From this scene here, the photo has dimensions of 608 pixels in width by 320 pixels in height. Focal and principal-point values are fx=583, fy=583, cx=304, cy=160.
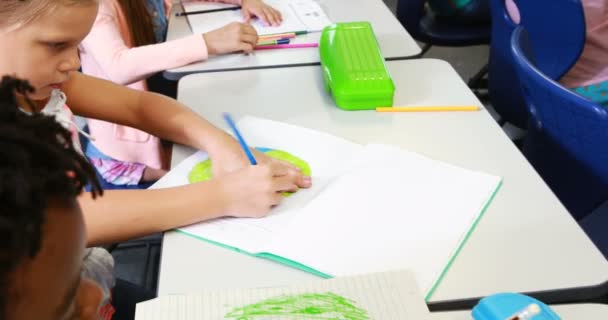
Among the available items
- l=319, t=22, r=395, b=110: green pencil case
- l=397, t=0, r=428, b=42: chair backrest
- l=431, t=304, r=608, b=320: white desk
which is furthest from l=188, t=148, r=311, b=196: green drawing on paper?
l=397, t=0, r=428, b=42: chair backrest

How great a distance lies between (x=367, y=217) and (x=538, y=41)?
88cm

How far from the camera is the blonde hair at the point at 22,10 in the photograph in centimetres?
75

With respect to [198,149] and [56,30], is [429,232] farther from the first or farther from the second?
[56,30]

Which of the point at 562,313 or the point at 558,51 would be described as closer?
the point at 562,313

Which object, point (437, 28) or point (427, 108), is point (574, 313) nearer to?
point (427, 108)

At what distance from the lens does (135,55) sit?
3.99ft

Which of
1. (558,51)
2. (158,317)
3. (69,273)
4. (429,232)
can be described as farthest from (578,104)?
(69,273)

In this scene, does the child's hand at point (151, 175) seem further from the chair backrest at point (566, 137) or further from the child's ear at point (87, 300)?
the child's ear at point (87, 300)

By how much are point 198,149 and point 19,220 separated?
2.18 feet

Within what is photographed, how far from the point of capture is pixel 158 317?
62 centimetres

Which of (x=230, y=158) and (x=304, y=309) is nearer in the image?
(x=304, y=309)

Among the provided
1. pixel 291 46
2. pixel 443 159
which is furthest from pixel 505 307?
pixel 291 46

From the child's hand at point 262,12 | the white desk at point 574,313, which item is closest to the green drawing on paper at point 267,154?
the white desk at point 574,313

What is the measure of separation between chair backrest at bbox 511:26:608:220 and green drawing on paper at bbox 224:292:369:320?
0.54 meters
